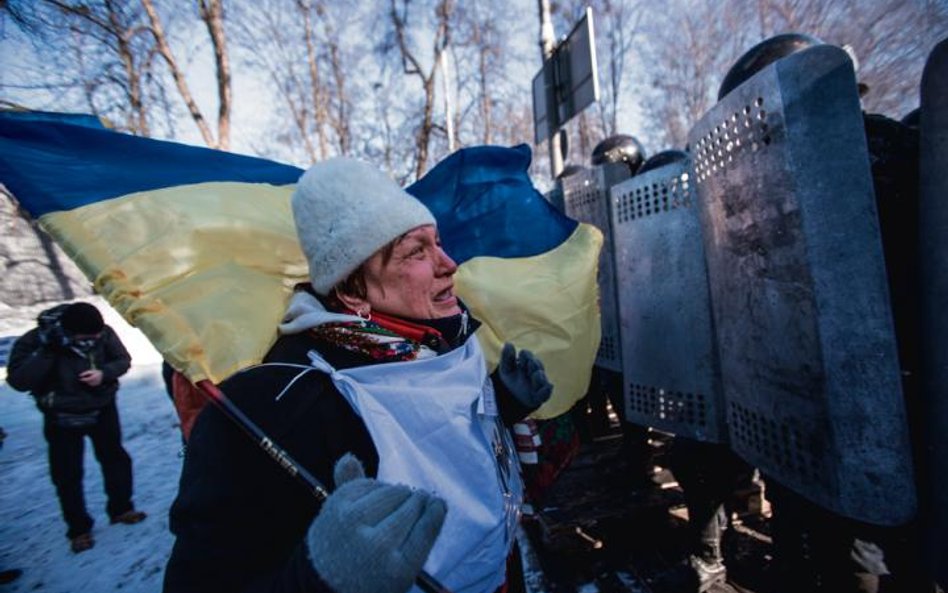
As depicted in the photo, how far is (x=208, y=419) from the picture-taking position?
3.44 ft

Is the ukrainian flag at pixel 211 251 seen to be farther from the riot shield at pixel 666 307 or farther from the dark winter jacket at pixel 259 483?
the riot shield at pixel 666 307

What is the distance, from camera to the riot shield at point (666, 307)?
2195 mm

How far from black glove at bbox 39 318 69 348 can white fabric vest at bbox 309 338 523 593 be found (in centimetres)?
352

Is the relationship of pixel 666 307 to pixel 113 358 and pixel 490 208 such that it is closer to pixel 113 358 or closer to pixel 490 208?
pixel 490 208

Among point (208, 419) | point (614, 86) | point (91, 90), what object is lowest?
point (208, 419)

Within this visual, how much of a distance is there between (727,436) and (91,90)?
480 inches

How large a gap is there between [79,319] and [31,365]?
0.42 meters

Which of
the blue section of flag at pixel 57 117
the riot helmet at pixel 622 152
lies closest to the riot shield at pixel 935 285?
the blue section of flag at pixel 57 117

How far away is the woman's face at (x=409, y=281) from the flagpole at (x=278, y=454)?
1.74 feet

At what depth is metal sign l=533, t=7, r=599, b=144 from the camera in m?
5.66

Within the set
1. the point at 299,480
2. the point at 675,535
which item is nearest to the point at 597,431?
the point at 675,535

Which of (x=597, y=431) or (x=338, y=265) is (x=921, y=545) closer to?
(x=338, y=265)

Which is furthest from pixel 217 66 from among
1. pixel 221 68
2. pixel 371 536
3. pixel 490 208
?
pixel 371 536

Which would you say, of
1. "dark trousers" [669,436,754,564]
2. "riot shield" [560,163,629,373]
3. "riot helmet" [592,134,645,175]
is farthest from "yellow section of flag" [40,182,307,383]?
"riot helmet" [592,134,645,175]
